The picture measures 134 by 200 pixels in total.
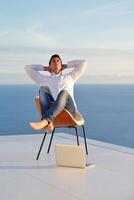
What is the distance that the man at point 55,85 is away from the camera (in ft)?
14.3

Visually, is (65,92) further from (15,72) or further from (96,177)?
(15,72)

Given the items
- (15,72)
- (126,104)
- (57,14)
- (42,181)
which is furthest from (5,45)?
(126,104)

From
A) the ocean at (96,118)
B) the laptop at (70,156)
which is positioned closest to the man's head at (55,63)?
the laptop at (70,156)

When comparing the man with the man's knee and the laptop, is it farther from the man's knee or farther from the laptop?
the laptop

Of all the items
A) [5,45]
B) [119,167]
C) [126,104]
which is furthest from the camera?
[126,104]

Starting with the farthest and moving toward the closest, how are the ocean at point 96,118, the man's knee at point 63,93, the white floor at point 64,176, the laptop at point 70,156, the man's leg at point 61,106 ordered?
the ocean at point 96,118 → the man's knee at point 63,93 → the man's leg at point 61,106 → the laptop at point 70,156 → the white floor at point 64,176

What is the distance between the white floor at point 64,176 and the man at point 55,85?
0.43 metres

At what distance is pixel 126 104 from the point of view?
43906mm

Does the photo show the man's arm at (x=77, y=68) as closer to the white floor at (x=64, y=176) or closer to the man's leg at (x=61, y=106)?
the man's leg at (x=61, y=106)

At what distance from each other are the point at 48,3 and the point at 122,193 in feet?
29.3

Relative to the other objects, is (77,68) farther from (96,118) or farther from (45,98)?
(96,118)

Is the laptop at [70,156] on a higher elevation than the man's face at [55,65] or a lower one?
lower

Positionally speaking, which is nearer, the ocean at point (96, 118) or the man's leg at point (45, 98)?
the man's leg at point (45, 98)

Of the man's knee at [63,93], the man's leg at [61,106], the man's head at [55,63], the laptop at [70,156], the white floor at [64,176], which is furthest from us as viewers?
the man's head at [55,63]
